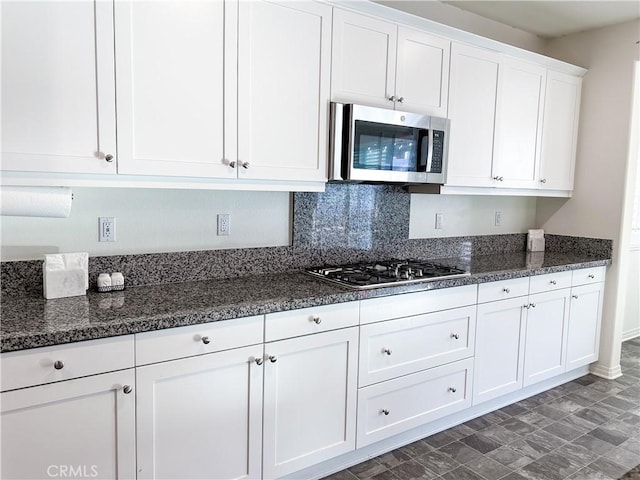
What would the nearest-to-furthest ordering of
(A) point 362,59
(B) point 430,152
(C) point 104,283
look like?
(C) point 104,283 < (A) point 362,59 < (B) point 430,152

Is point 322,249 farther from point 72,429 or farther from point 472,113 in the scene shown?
point 72,429

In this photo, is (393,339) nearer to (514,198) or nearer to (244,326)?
(244,326)

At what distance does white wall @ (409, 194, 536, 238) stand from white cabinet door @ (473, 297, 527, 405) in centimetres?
73

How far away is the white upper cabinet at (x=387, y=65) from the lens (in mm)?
2322

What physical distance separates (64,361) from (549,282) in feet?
9.38

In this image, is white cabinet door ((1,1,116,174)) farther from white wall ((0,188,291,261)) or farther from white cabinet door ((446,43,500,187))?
white cabinet door ((446,43,500,187))

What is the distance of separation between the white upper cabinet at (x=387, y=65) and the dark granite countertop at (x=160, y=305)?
3.21ft

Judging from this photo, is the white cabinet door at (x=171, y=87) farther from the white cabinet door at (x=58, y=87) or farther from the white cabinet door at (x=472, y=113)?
the white cabinet door at (x=472, y=113)

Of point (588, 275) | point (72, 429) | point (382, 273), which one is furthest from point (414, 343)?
point (588, 275)

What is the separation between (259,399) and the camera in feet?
6.31

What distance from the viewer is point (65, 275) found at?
1.87m

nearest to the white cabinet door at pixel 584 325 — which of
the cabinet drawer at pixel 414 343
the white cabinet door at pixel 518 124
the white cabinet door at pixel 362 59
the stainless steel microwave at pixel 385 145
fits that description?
the white cabinet door at pixel 518 124

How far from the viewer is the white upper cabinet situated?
2.32 meters

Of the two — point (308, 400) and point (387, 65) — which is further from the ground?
point (387, 65)
